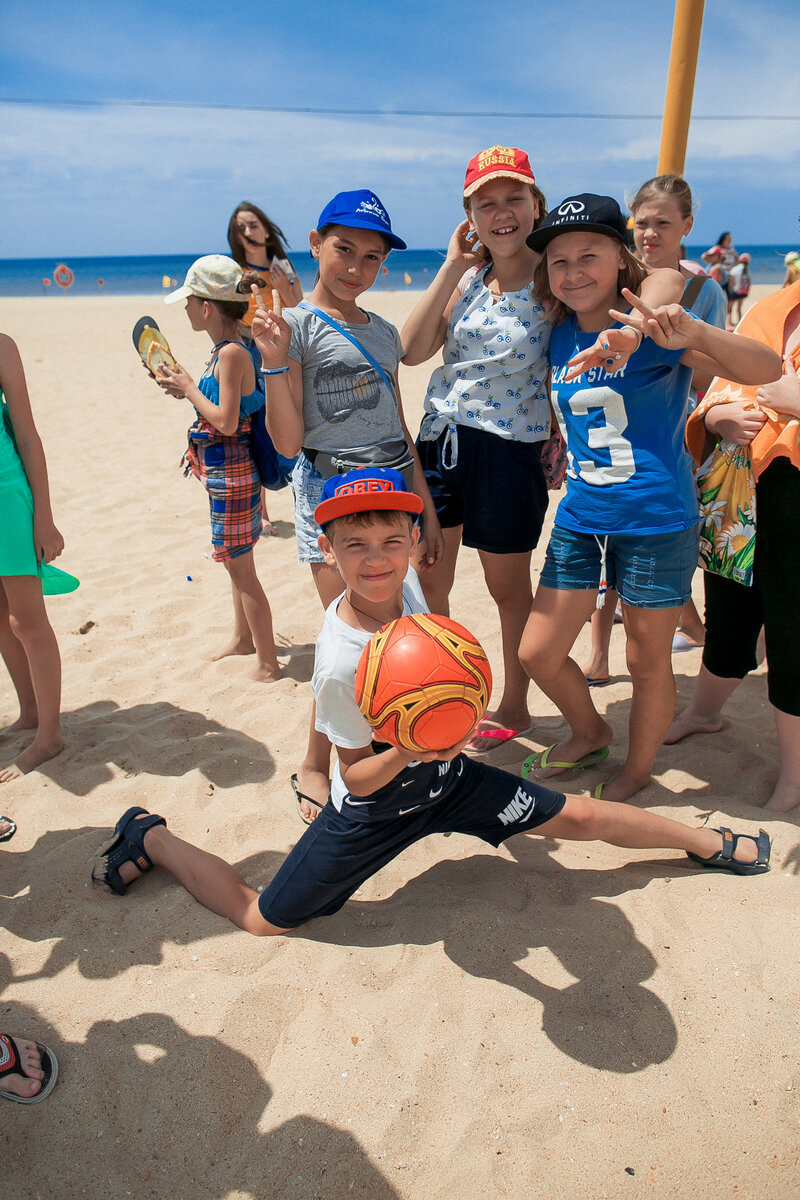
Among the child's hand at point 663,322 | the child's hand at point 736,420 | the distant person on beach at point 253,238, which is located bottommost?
the child's hand at point 736,420

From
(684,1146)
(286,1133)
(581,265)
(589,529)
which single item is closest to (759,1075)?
(684,1146)

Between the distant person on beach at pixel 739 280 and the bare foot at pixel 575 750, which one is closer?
the bare foot at pixel 575 750

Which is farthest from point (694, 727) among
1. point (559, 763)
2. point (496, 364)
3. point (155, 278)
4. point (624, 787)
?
point (155, 278)

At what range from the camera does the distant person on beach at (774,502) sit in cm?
277

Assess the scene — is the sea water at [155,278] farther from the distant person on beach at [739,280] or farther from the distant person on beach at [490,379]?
the distant person on beach at [490,379]

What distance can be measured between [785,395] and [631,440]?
1.96 feet

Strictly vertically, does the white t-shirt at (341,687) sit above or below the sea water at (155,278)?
below

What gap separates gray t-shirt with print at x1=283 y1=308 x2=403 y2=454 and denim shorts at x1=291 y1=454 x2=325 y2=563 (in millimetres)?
128

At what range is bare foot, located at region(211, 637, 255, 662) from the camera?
4.58 metres

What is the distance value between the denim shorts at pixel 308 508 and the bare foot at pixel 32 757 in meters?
1.56

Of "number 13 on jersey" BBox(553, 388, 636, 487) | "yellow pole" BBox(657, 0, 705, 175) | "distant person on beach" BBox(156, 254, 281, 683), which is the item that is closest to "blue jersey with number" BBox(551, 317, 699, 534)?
"number 13 on jersey" BBox(553, 388, 636, 487)

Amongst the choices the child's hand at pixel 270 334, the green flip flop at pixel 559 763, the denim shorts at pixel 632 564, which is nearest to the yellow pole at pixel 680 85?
the denim shorts at pixel 632 564

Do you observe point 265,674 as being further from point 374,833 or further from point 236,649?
point 374,833

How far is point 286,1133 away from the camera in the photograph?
198 centimetres
